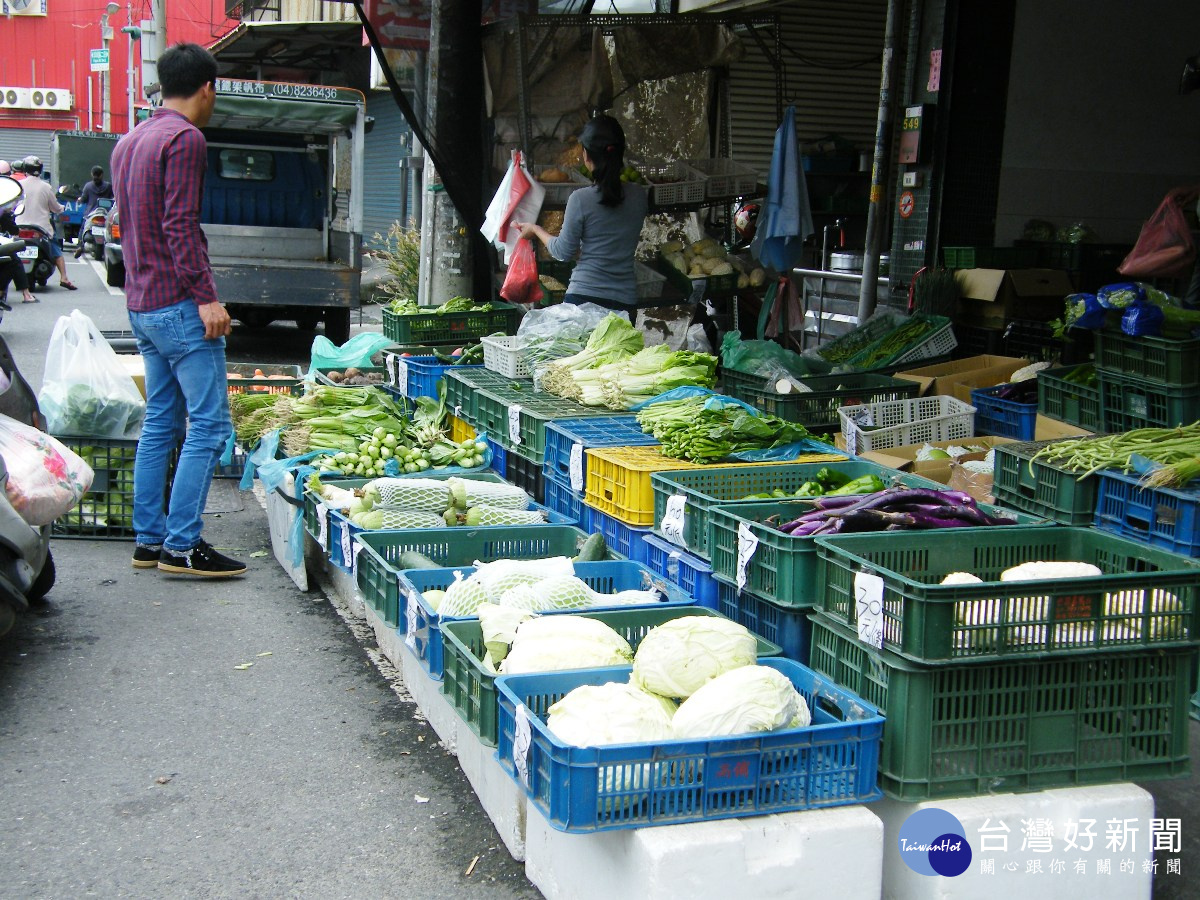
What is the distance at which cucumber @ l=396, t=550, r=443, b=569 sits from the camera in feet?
15.3

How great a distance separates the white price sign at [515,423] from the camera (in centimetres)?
606

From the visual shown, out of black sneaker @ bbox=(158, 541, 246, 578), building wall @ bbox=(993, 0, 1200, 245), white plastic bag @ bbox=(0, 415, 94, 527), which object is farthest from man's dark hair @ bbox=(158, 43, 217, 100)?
building wall @ bbox=(993, 0, 1200, 245)

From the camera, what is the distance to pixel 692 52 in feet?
34.2

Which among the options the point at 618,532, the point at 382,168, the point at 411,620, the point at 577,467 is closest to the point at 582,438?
the point at 577,467

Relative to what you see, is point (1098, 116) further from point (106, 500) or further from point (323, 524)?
point (106, 500)

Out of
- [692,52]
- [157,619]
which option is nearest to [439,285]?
[692,52]

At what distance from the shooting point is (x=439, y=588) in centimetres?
451

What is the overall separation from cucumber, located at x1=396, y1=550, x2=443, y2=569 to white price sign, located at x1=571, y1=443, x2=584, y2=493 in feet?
2.42

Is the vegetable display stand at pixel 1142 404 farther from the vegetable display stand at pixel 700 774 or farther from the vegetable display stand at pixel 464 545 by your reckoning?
the vegetable display stand at pixel 700 774

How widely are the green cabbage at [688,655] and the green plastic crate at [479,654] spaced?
0.79ft

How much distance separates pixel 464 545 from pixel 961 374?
12.7ft

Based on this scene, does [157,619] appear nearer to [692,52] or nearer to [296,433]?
[296,433]

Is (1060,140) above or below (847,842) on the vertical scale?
above

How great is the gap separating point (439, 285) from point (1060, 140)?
5331mm
